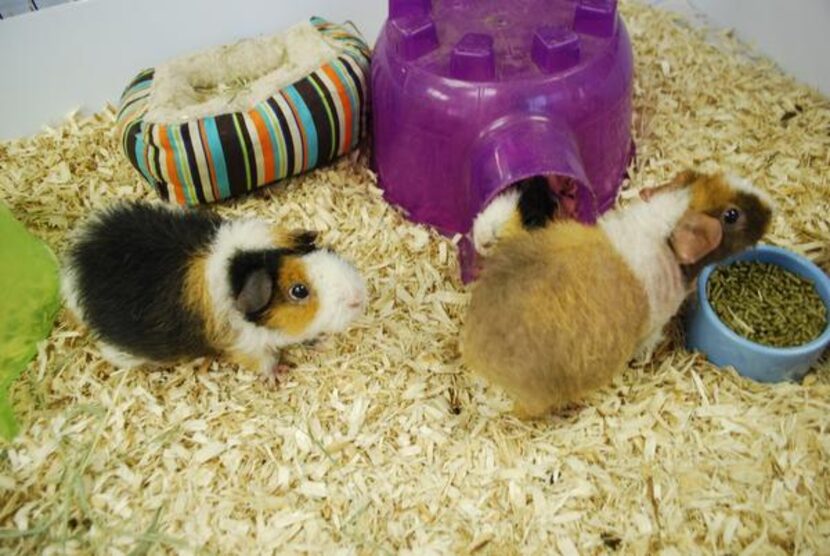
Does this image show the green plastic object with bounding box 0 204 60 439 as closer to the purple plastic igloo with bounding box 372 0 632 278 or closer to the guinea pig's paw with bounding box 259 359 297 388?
the guinea pig's paw with bounding box 259 359 297 388

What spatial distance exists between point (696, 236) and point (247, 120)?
141cm

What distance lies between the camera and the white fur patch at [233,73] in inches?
93.4

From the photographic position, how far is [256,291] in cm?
181

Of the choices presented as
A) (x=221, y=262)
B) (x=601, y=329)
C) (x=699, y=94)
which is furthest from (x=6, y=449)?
(x=699, y=94)

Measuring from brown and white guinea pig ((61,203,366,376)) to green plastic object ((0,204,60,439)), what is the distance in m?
0.29

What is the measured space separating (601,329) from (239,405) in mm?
1023

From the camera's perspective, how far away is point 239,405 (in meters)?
2.04

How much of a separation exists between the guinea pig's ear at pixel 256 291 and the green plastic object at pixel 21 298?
0.79m

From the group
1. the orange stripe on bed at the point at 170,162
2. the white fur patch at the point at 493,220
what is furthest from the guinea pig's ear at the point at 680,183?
the orange stripe on bed at the point at 170,162

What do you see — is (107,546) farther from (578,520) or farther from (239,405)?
(578,520)

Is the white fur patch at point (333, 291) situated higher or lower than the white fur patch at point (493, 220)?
lower

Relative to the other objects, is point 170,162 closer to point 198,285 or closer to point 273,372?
point 198,285

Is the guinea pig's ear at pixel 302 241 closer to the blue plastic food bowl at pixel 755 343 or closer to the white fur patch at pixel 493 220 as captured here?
the white fur patch at pixel 493 220

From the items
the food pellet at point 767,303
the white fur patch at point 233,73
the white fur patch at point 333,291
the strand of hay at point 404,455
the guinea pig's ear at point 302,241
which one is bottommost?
the strand of hay at point 404,455
